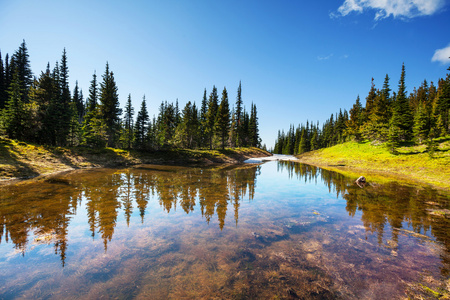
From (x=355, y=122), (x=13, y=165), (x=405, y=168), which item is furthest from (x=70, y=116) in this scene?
(x=355, y=122)

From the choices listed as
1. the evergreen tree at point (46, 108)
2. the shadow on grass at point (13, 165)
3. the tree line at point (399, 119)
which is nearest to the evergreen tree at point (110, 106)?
the evergreen tree at point (46, 108)

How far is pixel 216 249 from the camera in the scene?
247 inches

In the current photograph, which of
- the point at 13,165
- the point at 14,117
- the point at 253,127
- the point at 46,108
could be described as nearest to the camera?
the point at 13,165

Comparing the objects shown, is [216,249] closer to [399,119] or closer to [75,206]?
[75,206]

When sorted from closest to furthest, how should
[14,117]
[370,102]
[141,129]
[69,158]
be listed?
[14,117]
[69,158]
[141,129]
[370,102]

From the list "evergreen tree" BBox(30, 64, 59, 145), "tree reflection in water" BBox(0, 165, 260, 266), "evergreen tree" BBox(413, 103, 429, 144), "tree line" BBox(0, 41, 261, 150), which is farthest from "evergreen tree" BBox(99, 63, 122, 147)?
"evergreen tree" BBox(413, 103, 429, 144)

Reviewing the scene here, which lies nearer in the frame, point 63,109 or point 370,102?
point 63,109

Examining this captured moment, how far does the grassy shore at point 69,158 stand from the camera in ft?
62.5

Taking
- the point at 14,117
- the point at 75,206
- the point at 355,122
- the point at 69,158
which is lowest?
the point at 75,206

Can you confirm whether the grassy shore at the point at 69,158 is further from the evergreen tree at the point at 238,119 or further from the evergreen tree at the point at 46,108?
the evergreen tree at the point at 238,119

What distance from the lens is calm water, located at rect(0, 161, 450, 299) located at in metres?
4.41

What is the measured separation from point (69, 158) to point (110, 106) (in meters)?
17.2

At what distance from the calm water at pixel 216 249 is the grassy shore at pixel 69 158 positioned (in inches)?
416

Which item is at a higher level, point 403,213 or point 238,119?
point 238,119
